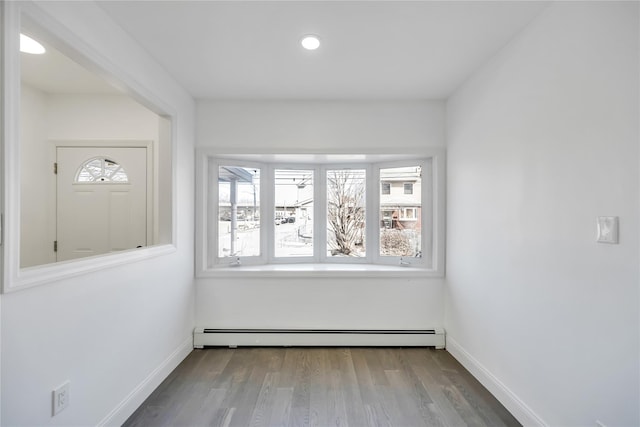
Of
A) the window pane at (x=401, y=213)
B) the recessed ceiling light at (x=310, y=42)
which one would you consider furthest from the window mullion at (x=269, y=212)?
the recessed ceiling light at (x=310, y=42)

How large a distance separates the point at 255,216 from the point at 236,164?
0.61m

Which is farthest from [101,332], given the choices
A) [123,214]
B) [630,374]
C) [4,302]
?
[630,374]

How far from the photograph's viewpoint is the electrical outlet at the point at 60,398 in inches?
53.2

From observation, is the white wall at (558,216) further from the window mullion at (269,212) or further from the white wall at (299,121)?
the window mullion at (269,212)

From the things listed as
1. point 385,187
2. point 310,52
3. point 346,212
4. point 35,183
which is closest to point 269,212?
point 346,212

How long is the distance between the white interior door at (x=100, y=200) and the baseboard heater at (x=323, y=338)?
1.22 metres

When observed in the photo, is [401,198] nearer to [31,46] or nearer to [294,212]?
[294,212]

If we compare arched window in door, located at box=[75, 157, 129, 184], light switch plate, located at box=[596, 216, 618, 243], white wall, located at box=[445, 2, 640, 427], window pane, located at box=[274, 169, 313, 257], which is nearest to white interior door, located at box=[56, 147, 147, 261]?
arched window in door, located at box=[75, 157, 129, 184]

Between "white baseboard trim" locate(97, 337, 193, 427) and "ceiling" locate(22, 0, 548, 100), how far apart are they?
232 cm

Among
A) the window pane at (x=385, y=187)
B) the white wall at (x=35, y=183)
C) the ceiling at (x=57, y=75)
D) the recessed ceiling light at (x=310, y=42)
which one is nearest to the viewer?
the recessed ceiling light at (x=310, y=42)

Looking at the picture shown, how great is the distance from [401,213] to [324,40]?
77.1 inches

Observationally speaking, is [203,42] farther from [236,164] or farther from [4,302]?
[4,302]

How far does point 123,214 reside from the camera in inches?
112

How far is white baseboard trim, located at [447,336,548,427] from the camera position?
69.0 inches
